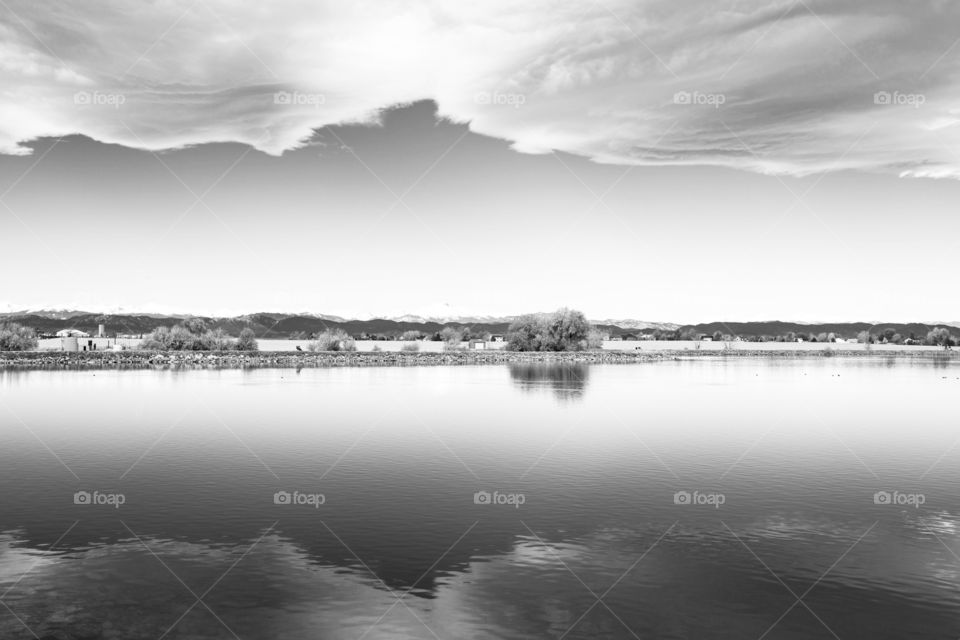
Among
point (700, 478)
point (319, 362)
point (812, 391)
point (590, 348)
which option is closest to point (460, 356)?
point (319, 362)

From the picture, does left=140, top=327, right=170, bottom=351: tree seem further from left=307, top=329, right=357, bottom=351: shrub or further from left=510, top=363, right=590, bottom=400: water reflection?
left=510, top=363, right=590, bottom=400: water reflection

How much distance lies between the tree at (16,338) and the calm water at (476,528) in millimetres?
102203

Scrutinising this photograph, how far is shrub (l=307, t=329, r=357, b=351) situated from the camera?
157 m

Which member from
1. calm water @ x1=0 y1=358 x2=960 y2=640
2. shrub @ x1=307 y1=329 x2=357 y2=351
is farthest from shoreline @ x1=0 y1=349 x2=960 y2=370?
calm water @ x1=0 y1=358 x2=960 y2=640

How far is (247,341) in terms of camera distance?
509 ft

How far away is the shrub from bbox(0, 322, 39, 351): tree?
52.7 metres

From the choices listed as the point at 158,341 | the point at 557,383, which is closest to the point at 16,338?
the point at 158,341

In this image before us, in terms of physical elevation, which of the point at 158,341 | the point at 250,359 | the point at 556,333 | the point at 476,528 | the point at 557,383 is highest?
the point at 556,333

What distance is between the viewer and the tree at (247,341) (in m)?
154

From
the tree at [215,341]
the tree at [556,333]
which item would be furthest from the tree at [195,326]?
the tree at [556,333]

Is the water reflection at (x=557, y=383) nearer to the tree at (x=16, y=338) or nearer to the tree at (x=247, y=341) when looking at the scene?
the tree at (x=247, y=341)

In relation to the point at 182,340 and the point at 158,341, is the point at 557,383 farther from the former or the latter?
the point at 158,341

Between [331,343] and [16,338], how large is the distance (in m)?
58.2

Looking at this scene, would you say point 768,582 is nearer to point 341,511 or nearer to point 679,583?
point 679,583
